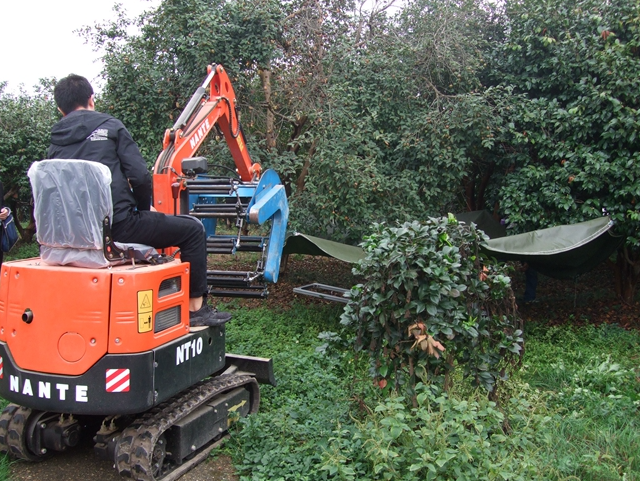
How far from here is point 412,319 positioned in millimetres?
3328

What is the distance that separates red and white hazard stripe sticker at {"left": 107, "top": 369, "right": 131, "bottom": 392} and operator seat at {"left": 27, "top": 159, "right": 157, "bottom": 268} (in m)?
0.63

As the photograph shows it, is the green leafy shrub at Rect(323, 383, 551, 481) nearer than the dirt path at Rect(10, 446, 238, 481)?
Yes

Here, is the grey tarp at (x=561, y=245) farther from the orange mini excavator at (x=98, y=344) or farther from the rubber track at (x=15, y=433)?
the rubber track at (x=15, y=433)

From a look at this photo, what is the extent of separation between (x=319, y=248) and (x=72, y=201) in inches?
140

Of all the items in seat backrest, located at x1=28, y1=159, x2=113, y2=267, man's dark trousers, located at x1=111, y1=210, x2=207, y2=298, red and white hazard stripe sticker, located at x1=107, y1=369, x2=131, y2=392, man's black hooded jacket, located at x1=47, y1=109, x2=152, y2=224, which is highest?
man's black hooded jacket, located at x1=47, y1=109, x2=152, y2=224

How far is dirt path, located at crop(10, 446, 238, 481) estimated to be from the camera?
3.65 meters

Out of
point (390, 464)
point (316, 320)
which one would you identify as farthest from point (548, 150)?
point (390, 464)

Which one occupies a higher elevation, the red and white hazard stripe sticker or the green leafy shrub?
the red and white hazard stripe sticker

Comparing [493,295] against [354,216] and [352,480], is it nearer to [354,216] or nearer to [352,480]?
[352,480]

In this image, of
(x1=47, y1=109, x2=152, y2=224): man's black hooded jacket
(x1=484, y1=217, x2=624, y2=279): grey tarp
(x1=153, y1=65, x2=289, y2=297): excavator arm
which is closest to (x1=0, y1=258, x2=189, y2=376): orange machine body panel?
(x1=47, y1=109, x2=152, y2=224): man's black hooded jacket

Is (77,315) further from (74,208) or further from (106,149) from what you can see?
(106,149)

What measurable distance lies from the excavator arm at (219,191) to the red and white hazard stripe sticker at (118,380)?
1.32 m

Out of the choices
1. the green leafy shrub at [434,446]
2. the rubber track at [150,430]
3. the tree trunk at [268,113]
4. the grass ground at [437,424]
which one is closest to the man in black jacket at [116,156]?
the rubber track at [150,430]

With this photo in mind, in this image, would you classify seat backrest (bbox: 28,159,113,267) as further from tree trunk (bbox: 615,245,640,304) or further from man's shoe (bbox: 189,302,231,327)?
tree trunk (bbox: 615,245,640,304)
